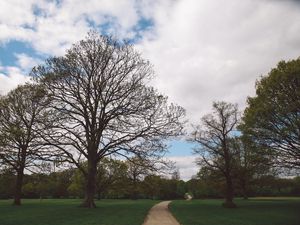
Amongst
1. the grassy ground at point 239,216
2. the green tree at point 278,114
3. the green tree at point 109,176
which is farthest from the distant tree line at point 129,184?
the green tree at point 278,114

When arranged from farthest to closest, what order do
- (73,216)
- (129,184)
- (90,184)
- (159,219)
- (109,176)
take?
(109,176) → (129,184) → (90,184) → (73,216) → (159,219)

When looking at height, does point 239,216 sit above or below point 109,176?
below

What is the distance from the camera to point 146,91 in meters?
33.0

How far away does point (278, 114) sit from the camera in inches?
1268

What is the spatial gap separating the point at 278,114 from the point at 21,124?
90.3 feet

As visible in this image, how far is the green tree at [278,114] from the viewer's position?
1230 inches

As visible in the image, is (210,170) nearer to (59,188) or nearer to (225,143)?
(225,143)

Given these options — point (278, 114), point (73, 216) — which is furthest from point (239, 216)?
point (73, 216)

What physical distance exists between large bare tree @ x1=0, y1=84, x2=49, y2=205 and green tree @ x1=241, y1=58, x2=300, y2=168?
20292mm

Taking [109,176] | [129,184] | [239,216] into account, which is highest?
[109,176]

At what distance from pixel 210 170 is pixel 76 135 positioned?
20479 mm

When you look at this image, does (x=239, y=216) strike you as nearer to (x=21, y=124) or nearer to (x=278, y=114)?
(x=278, y=114)

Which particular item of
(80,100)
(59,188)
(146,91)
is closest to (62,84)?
(80,100)

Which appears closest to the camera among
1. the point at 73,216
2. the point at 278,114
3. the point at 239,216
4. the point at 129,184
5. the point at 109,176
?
the point at 73,216
